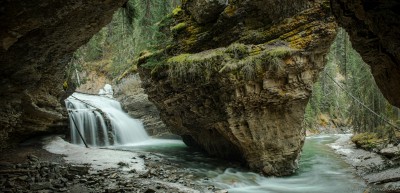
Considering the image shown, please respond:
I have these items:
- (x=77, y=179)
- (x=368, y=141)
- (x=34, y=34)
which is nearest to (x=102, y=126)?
(x=77, y=179)

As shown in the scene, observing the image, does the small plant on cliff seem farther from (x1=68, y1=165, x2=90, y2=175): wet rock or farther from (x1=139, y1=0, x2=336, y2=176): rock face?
(x1=68, y1=165, x2=90, y2=175): wet rock

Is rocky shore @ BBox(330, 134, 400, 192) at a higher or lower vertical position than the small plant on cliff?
lower

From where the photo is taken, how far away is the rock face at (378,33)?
5270 millimetres

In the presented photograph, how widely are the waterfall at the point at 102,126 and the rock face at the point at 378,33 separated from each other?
13696 mm

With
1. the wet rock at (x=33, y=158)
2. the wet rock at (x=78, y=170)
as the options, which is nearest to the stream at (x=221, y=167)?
the wet rock at (x=78, y=170)

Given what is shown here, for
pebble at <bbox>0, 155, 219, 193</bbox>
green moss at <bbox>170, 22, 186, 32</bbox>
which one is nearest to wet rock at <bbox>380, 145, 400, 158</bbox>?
pebble at <bbox>0, 155, 219, 193</bbox>

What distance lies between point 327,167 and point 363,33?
8314 millimetres

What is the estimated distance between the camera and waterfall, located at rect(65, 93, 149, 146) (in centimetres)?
1767

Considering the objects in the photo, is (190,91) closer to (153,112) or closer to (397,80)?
(397,80)

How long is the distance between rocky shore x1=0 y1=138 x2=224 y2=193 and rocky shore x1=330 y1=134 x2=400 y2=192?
15.2ft

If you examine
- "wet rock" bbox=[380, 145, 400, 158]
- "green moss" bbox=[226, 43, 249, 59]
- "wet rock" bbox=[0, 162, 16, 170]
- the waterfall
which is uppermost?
"green moss" bbox=[226, 43, 249, 59]

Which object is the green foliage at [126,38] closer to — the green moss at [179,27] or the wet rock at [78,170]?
the green moss at [179,27]

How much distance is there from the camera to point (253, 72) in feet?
34.2

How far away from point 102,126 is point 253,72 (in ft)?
37.4
